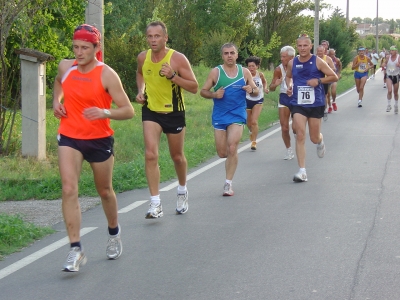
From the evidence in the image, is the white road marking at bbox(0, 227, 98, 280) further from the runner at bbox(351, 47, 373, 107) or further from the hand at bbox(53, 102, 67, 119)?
the runner at bbox(351, 47, 373, 107)

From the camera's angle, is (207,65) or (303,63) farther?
(207,65)

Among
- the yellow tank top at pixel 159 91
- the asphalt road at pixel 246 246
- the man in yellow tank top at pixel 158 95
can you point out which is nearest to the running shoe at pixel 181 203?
the asphalt road at pixel 246 246

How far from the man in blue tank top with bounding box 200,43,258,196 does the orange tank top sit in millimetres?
3549

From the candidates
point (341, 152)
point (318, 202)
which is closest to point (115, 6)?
point (341, 152)

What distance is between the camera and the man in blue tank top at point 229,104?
31.8 feet

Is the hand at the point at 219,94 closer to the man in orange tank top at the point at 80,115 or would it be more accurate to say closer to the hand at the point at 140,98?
the hand at the point at 140,98

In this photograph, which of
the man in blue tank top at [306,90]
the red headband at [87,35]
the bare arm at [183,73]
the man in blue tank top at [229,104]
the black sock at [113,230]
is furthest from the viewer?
the man in blue tank top at [306,90]

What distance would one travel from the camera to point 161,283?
591 centimetres

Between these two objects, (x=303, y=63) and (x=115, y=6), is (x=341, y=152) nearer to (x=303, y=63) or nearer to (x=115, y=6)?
(x=303, y=63)

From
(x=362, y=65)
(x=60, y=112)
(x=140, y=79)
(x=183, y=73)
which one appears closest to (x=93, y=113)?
(x=60, y=112)

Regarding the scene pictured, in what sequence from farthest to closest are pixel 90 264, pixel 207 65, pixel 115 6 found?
pixel 207 65 → pixel 115 6 → pixel 90 264

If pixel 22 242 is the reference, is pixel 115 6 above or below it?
above

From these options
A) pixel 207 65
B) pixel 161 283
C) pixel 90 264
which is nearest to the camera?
pixel 161 283

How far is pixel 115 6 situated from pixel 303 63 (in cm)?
2186
